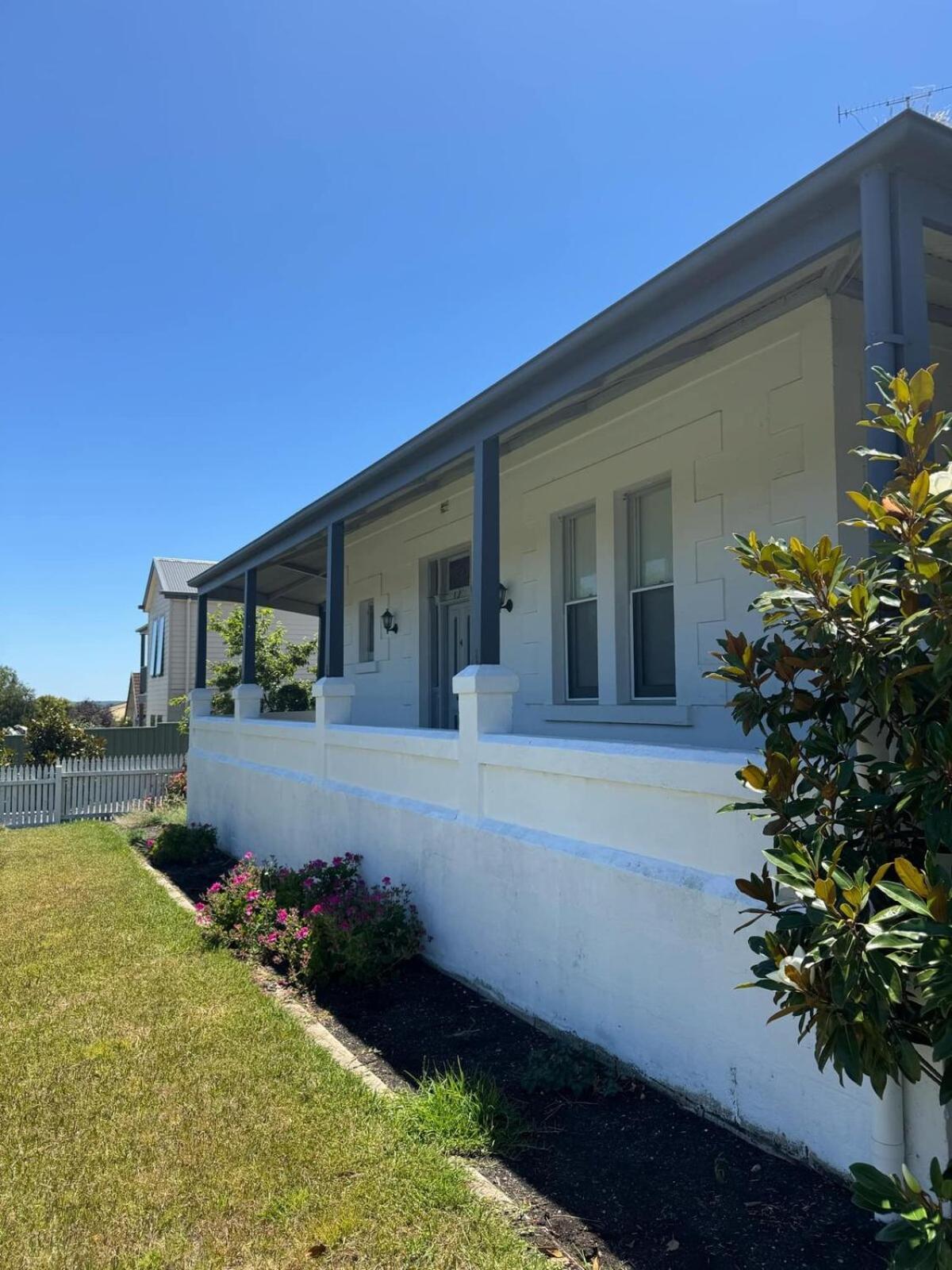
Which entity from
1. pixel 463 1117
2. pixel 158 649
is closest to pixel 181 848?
pixel 463 1117

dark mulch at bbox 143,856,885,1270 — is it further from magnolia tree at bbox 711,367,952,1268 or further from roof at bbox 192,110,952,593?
roof at bbox 192,110,952,593

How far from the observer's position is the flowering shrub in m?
5.42

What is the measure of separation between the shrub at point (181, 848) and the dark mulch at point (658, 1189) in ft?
23.5

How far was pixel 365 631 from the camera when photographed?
12.3m

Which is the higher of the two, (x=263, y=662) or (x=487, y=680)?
(x=263, y=662)

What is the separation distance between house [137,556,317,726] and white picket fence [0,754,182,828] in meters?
7.44

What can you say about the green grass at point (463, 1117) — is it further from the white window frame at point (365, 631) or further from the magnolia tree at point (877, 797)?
the white window frame at point (365, 631)

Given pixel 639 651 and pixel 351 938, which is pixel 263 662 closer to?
pixel 639 651

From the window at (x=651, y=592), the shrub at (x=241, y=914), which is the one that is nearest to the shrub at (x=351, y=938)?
the shrub at (x=241, y=914)

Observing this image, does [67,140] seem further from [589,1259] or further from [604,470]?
[589,1259]

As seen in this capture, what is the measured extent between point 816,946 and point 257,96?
979cm

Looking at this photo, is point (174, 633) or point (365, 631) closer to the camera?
point (365, 631)

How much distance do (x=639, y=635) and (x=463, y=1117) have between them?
4253 millimetres

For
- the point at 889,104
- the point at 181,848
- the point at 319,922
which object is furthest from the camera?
the point at 181,848
